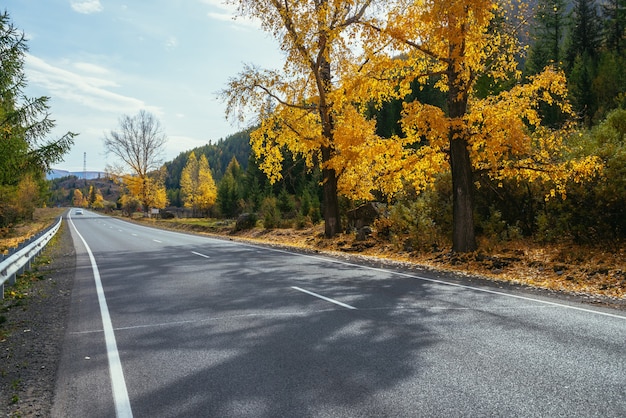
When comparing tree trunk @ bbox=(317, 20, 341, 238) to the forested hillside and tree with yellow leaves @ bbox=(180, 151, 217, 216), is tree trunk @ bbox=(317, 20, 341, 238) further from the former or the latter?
tree with yellow leaves @ bbox=(180, 151, 217, 216)

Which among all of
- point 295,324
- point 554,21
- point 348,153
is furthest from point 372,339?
point 554,21

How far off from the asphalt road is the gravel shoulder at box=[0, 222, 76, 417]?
0.17 metres

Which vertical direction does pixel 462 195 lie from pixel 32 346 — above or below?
above

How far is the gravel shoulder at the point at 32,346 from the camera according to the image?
3836 mm

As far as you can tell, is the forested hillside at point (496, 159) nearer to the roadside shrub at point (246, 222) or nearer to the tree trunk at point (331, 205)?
the tree trunk at point (331, 205)

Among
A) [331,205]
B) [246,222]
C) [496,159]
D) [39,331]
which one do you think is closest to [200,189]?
[246,222]

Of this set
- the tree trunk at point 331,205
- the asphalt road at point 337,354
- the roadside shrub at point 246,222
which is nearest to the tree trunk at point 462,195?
the asphalt road at point 337,354

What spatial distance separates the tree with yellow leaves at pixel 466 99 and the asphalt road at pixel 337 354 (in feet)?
15.7

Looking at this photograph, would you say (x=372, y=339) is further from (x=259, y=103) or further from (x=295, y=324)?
(x=259, y=103)

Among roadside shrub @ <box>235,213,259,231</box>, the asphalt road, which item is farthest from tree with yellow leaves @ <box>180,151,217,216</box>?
the asphalt road

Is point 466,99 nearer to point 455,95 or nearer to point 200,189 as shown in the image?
point 455,95

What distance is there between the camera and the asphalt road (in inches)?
143

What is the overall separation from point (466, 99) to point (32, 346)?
37.8 feet

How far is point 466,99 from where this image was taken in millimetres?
12625
